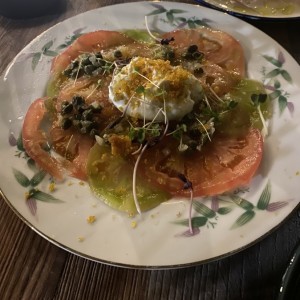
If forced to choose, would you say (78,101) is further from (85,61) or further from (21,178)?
(21,178)

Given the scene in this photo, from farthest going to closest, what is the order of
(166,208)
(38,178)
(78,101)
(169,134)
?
(78,101)
(169,134)
(38,178)
(166,208)

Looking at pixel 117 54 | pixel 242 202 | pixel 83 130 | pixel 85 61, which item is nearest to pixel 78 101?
pixel 83 130

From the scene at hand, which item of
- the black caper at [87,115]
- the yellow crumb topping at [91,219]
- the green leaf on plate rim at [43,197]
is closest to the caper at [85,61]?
the black caper at [87,115]

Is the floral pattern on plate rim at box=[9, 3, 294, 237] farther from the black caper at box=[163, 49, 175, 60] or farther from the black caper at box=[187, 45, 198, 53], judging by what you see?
the black caper at box=[163, 49, 175, 60]

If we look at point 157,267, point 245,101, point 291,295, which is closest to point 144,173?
point 157,267

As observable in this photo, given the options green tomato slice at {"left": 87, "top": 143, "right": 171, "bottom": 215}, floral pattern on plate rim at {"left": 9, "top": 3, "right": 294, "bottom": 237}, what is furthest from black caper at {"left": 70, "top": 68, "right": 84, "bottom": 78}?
green tomato slice at {"left": 87, "top": 143, "right": 171, "bottom": 215}
